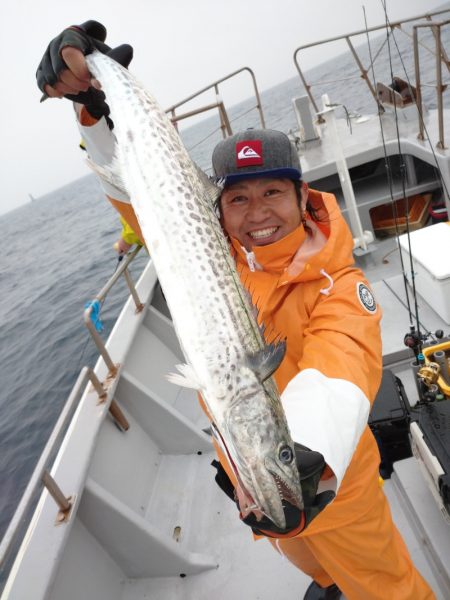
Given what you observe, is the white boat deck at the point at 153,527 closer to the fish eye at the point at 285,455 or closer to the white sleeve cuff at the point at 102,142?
the fish eye at the point at 285,455

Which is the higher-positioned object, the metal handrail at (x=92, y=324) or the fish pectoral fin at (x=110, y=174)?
the fish pectoral fin at (x=110, y=174)

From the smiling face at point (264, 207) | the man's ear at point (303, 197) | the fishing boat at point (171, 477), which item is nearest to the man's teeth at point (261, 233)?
the smiling face at point (264, 207)

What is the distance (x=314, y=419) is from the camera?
136 cm

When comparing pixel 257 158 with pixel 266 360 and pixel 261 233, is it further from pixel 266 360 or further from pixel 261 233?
pixel 266 360

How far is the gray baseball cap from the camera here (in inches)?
73.1

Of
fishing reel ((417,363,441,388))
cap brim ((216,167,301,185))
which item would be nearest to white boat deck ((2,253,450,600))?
fishing reel ((417,363,441,388))

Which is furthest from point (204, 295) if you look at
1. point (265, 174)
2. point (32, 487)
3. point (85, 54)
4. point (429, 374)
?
point (429, 374)

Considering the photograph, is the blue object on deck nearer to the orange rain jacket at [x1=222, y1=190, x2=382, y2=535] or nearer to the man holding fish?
the man holding fish

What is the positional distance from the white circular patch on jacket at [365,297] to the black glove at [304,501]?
0.75 meters

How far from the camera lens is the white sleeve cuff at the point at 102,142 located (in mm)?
2166

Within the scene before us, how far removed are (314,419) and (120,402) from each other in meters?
2.98

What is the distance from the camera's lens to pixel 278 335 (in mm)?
1899

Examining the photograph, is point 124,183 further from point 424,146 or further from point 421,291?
point 424,146

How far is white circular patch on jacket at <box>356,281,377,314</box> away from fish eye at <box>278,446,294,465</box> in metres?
0.79
